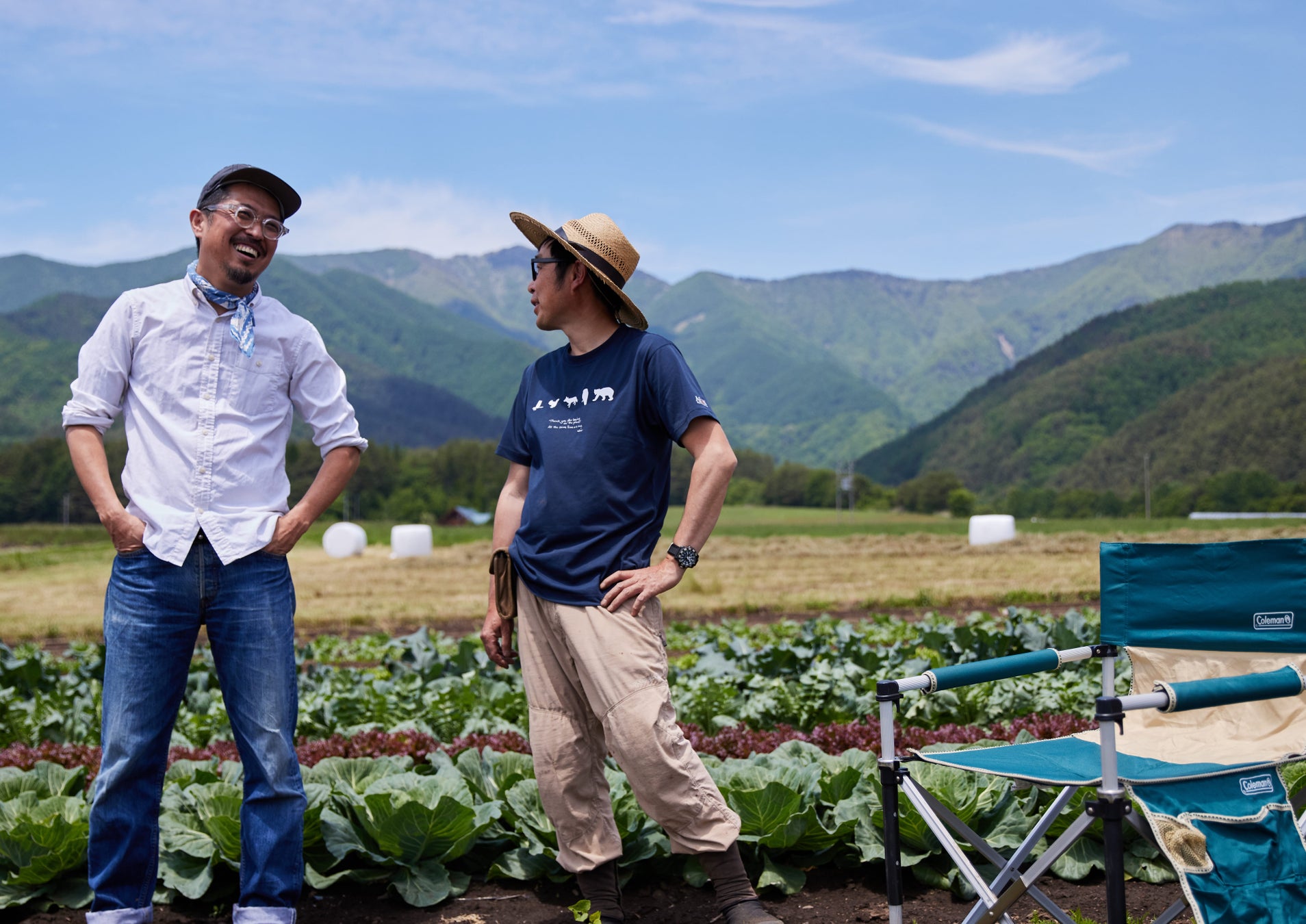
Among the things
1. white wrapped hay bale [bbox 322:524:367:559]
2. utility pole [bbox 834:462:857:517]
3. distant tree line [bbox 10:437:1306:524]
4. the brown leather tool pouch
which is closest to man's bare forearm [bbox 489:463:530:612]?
the brown leather tool pouch

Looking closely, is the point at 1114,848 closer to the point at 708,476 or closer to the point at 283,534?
the point at 708,476

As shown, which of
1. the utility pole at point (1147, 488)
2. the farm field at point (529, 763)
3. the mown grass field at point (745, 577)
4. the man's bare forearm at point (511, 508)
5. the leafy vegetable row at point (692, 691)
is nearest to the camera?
the man's bare forearm at point (511, 508)

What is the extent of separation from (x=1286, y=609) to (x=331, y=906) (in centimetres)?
330

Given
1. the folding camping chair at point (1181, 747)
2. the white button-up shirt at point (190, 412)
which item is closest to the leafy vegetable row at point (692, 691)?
the folding camping chair at point (1181, 747)

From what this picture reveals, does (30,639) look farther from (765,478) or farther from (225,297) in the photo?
(765,478)

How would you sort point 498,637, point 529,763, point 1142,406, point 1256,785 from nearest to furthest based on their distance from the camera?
point 1256,785, point 498,637, point 529,763, point 1142,406

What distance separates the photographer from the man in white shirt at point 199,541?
10.9ft

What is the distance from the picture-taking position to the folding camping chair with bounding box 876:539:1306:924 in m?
2.72

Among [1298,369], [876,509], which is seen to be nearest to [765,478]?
[876,509]

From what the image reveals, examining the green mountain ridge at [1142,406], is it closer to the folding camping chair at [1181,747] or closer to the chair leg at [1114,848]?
the folding camping chair at [1181,747]

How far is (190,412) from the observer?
11.1 feet

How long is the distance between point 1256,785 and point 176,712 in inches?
120

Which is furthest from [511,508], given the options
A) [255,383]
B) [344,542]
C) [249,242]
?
[344,542]

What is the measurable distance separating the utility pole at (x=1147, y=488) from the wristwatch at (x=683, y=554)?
81756 mm
